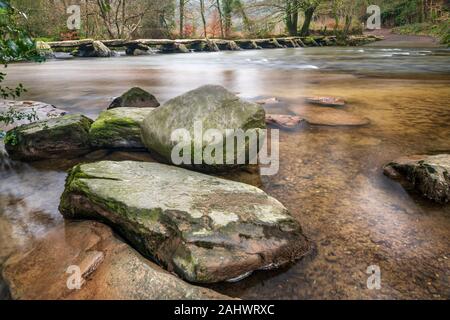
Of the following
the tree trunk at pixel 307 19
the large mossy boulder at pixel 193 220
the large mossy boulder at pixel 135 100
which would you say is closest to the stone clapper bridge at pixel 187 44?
the tree trunk at pixel 307 19

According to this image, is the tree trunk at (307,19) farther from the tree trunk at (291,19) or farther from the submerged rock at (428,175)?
the submerged rock at (428,175)

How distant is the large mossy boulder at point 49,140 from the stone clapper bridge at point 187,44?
48.5 feet

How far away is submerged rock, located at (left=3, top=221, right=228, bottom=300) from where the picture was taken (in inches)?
62.8

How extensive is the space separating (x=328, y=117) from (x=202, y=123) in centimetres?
234

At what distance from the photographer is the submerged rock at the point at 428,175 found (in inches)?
93.2

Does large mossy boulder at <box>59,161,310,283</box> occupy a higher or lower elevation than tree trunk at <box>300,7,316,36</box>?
lower

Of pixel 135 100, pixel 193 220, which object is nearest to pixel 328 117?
pixel 135 100

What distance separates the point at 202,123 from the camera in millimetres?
2891

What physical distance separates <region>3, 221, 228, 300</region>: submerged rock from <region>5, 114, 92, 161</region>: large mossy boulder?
5.09 feet

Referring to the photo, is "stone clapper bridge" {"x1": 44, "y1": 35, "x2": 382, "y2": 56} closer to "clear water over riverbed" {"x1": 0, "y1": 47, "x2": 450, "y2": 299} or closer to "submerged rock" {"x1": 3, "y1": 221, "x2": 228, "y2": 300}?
"clear water over riverbed" {"x1": 0, "y1": 47, "x2": 450, "y2": 299}

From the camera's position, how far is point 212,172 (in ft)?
9.48

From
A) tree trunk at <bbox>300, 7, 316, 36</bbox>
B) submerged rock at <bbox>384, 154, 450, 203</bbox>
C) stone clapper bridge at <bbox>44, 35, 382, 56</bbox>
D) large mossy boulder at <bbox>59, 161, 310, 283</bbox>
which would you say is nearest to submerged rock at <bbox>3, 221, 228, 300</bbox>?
large mossy boulder at <bbox>59, 161, 310, 283</bbox>

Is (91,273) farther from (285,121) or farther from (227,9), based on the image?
(227,9)

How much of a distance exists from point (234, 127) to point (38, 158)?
1956 mm
